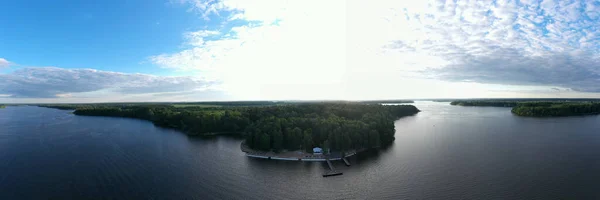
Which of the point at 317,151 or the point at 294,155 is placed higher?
the point at 317,151

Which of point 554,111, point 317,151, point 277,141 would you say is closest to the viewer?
point 317,151

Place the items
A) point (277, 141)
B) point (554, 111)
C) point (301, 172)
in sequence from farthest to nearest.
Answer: point (554, 111), point (277, 141), point (301, 172)

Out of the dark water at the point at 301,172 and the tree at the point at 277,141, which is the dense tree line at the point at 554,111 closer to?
the dark water at the point at 301,172

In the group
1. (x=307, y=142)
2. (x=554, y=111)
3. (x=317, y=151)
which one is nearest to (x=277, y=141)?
(x=307, y=142)

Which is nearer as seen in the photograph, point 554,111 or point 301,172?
point 301,172

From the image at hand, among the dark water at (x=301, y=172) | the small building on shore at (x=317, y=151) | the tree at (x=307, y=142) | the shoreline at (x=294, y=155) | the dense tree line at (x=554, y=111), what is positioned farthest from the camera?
the dense tree line at (x=554, y=111)

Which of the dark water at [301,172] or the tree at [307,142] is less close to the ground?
the tree at [307,142]

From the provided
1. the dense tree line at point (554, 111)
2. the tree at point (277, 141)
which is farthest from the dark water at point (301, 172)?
the dense tree line at point (554, 111)

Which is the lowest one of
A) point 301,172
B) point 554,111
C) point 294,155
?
point 301,172

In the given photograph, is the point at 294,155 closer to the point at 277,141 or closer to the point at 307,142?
the point at 307,142
